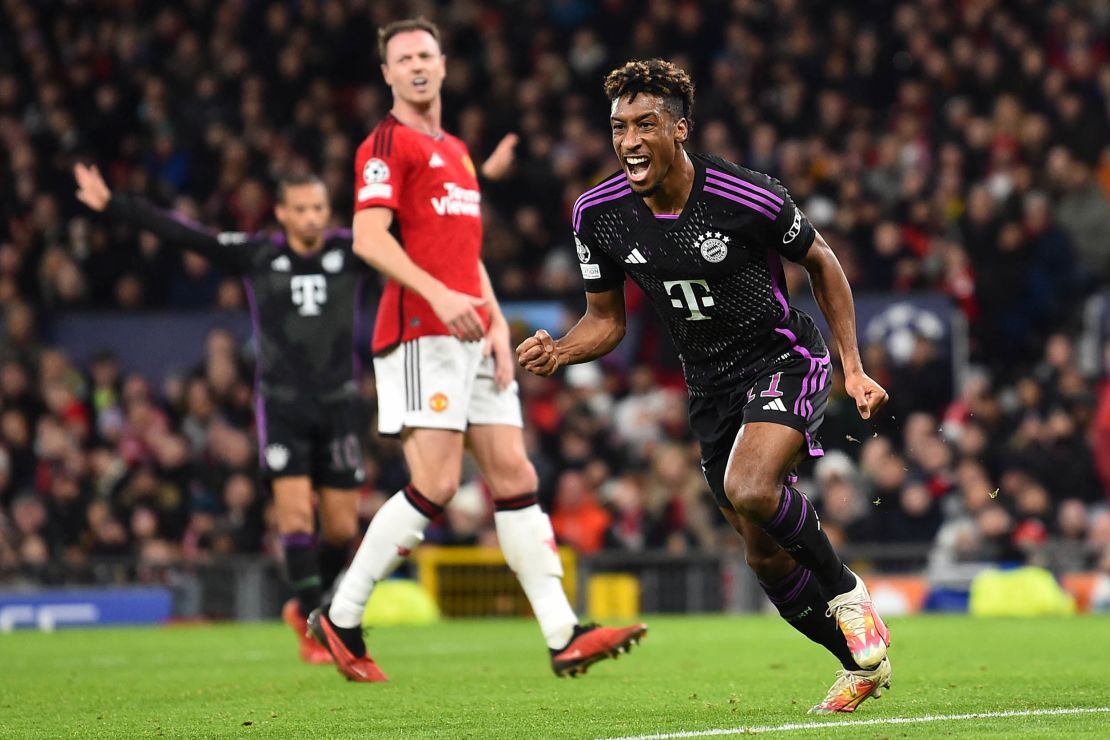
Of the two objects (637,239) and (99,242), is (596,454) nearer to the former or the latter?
(99,242)

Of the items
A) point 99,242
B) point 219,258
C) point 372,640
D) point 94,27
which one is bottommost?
point 372,640

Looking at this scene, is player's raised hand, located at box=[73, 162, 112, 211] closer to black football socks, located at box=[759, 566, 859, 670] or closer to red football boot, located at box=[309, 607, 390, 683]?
red football boot, located at box=[309, 607, 390, 683]

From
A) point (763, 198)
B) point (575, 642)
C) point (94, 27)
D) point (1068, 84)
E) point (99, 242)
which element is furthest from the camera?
point (94, 27)

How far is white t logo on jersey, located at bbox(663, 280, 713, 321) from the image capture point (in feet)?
20.7

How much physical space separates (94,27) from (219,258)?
13.5m

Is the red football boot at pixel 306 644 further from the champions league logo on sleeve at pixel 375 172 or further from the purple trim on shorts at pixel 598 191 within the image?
the purple trim on shorts at pixel 598 191

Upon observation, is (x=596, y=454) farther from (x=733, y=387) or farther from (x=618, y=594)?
(x=733, y=387)

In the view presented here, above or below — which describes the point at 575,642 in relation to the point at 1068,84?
below

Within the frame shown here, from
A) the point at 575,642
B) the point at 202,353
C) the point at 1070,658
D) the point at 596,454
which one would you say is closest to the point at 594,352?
the point at 575,642

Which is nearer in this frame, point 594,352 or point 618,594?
point 594,352

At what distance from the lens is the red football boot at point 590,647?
738 cm

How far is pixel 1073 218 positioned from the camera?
1644cm

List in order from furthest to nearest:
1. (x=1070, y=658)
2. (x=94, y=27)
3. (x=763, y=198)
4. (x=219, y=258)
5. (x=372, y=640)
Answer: (x=94, y=27) < (x=372, y=640) < (x=219, y=258) < (x=1070, y=658) < (x=763, y=198)

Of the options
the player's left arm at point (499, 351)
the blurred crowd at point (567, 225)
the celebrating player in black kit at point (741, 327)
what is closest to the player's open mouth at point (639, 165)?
the celebrating player in black kit at point (741, 327)
